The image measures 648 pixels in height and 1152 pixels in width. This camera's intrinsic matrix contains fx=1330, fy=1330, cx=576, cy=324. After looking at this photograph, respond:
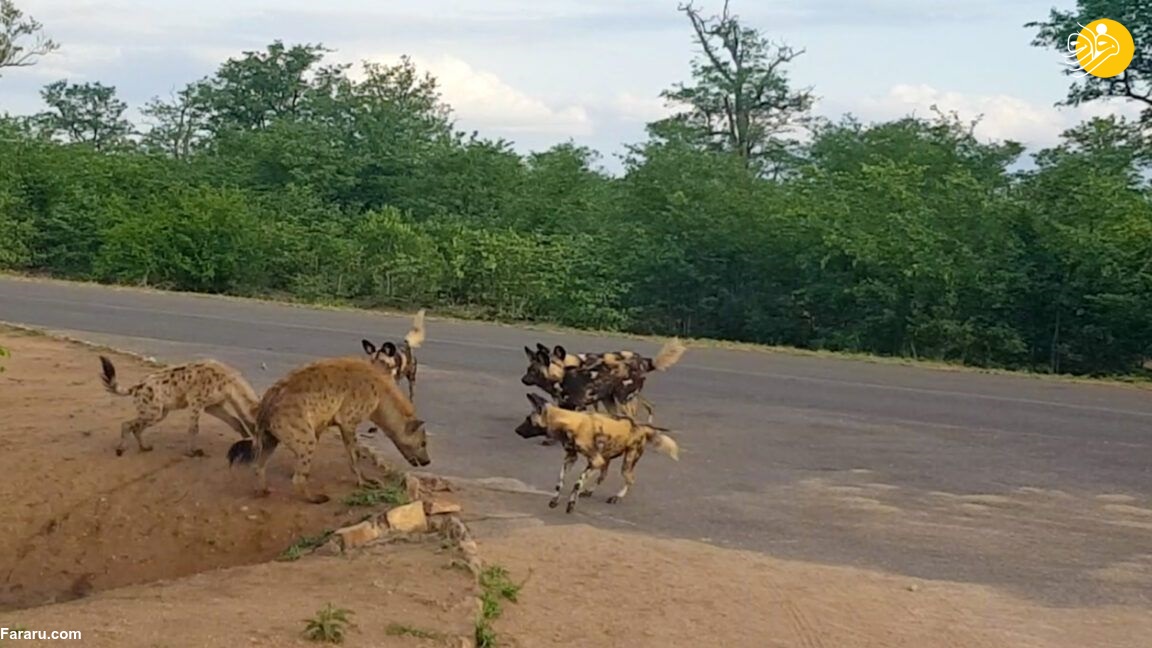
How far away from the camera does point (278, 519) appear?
32.3 ft

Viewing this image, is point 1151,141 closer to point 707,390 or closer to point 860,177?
point 860,177

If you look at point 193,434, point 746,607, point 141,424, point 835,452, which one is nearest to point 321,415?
point 193,434

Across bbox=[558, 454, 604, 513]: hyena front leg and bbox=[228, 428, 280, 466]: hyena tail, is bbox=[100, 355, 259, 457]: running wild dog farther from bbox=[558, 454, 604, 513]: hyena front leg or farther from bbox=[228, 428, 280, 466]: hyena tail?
bbox=[558, 454, 604, 513]: hyena front leg

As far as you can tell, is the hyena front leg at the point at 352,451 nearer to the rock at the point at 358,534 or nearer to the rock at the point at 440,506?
the rock at the point at 440,506

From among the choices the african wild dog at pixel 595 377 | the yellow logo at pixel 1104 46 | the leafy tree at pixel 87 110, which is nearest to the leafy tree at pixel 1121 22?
the yellow logo at pixel 1104 46

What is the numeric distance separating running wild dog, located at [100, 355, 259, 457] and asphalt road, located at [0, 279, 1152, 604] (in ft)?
5.89

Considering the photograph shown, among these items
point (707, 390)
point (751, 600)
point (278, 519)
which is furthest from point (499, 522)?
point (707, 390)

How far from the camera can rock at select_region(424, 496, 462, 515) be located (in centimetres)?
942

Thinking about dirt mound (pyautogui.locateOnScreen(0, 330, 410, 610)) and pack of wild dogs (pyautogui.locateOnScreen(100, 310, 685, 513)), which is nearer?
dirt mound (pyautogui.locateOnScreen(0, 330, 410, 610))

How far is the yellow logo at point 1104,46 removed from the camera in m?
25.4

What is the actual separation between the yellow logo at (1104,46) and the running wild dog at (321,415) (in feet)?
63.0

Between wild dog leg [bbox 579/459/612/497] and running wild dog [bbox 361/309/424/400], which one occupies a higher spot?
running wild dog [bbox 361/309/424/400]

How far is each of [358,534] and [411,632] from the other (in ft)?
6.73

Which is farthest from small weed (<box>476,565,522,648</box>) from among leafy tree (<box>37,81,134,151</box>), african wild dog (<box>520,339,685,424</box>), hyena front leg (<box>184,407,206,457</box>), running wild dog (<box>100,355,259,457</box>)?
leafy tree (<box>37,81,134,151</box>)
